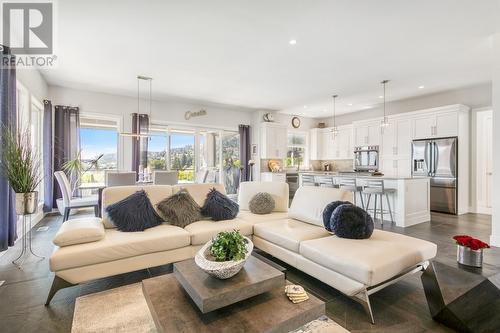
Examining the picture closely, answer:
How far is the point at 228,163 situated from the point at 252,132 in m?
1.35

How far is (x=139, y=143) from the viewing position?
636 cm

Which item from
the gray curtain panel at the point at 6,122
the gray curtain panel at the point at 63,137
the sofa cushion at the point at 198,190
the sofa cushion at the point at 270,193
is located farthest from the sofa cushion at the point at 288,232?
the gray curtain panel at the point at 63,137

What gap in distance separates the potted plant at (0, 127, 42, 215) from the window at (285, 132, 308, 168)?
23.6 ft

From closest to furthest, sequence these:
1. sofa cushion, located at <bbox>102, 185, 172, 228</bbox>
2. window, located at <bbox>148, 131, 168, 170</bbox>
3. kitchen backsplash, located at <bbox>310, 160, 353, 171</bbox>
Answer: sofa cushion, located at <bbox>102, 185, 172, 228</bbox> < window, located at <bbox>148, 131, 168, 170</bbox> < kitchen backsplash, located at <bbox>310, 160, 353, 171</bbox>

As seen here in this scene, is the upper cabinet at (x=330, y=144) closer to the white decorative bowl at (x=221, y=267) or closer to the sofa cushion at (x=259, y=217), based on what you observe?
the sofa cushion at (x=259, y=217)

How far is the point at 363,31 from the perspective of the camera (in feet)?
10.6

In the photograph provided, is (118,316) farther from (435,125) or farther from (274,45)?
(435,125)

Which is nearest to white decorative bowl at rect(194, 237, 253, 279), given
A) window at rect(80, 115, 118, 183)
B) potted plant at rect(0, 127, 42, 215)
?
potted plant at rect(0, 127, 42, 215)

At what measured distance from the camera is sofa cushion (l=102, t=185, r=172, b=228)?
285 centimetres

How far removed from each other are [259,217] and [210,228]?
0.81 meters

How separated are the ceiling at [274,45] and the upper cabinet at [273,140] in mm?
2142

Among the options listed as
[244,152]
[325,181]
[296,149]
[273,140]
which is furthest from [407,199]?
[296,149]

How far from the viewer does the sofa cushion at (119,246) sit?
6.99ft

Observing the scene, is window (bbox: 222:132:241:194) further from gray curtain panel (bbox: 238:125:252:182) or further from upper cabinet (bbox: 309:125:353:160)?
upper cabinet (bbox: 309:125:353:160)
